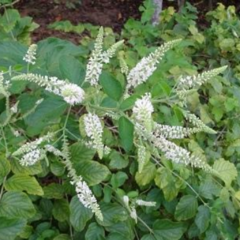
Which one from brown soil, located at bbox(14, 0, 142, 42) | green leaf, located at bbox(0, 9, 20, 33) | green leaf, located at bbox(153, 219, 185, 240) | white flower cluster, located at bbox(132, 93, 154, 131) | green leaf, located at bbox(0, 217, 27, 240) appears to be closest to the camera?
white flower cluster, located at bbox(132, 93, 154, 131)

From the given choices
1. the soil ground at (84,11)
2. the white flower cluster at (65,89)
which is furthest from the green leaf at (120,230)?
the soil ground at (84,11)

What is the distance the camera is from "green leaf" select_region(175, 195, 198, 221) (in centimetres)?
182

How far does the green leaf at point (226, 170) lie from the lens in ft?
6.44

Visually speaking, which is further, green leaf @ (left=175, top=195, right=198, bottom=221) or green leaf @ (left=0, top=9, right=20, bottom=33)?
green leaf @ (left=0, top=9, right=20, bottom=33)

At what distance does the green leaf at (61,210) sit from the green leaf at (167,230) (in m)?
0.31

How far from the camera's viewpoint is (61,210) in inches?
68.2

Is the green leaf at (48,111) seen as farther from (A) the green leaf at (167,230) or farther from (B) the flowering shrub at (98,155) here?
(A) the green leaf at (167,230)

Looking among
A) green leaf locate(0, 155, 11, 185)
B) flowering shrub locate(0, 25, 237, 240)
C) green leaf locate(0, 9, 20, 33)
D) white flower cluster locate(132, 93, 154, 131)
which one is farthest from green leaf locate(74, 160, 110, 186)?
green leaf locate(0, 9, 20, 33)

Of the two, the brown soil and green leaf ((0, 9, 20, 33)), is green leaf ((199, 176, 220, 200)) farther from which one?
the brown soil

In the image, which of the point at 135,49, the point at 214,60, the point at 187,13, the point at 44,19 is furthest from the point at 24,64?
the point at 44,19

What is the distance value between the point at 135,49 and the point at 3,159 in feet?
3.88

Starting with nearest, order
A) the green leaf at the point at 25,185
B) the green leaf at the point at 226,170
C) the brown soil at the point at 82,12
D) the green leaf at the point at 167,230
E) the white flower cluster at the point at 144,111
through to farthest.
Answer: the white flower cluster at the point at 144,111 < the green leaf at the point at 25,185 < the green leaf at the point at 167,230 < the green leaf at the point at 226,170 < the brown soil at the point at 82,12

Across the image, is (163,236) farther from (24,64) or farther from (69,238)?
(24,64)

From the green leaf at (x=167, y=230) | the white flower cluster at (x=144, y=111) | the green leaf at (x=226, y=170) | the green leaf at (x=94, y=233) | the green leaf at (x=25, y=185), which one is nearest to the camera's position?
the white flower cluster at (x=144, y=111)
